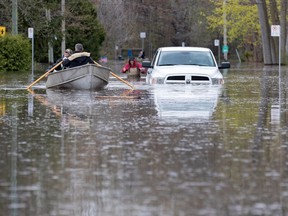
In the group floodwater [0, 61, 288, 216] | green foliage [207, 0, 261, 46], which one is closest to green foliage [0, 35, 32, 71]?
floodwater [0, 61, 288, 216]

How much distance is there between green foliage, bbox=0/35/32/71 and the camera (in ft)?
168

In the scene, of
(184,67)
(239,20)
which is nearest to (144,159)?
(184,67)

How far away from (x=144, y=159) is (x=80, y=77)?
667 inches

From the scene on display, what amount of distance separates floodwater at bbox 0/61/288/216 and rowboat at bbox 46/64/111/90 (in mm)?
7031

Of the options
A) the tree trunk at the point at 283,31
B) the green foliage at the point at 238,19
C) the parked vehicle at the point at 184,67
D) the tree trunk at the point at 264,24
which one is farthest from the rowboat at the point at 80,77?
the green foliage at the point at 238,19

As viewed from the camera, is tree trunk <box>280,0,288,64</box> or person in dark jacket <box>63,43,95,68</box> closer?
person in dark jacket <box>63,43,95,68</box>

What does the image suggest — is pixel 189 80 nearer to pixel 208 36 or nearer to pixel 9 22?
pixel 9 22

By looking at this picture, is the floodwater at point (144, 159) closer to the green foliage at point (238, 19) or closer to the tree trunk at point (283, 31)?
the tree trunk at point (283, 31)

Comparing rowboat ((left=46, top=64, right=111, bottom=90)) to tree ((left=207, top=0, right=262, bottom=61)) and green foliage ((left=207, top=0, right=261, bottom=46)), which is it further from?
green foliage ((left=207, top=0, right=261, bottom=46))

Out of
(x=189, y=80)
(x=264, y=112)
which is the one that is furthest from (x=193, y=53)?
(x=264, y=112)

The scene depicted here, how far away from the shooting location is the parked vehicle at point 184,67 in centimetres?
2731

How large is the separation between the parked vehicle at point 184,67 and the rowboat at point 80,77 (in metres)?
1.42

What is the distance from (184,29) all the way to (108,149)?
99478 mm

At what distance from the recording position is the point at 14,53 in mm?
51781
